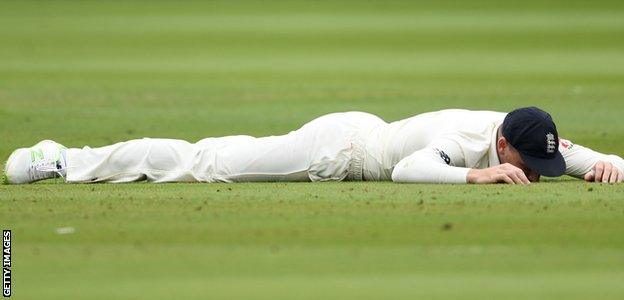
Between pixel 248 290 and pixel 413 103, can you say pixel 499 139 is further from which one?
pixel 413 103

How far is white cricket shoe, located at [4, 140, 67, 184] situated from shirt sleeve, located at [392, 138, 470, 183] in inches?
81.6

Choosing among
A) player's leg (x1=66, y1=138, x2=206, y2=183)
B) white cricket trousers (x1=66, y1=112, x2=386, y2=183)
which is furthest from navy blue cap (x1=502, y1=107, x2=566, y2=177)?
player's leg (x1=66, y1=138, x2=206, y2=183)

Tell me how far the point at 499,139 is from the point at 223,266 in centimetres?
228

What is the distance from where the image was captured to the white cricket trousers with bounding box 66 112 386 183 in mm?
8133

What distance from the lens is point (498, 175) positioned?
7.52m

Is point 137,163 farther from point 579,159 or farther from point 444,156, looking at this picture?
point 579,159

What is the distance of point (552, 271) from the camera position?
5730 mm

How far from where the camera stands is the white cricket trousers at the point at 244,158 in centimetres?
813

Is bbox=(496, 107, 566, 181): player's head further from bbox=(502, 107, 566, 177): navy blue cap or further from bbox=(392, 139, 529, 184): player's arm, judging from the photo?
bbox=(392, 139, 529, 184): player's arm

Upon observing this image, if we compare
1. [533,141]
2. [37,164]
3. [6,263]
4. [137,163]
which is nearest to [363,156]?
[533,141]

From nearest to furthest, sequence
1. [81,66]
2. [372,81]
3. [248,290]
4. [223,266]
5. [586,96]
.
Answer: [248,290] < [223,266] < [586,96] < [372,81] < [81,66]

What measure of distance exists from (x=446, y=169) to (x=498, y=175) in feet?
0.96

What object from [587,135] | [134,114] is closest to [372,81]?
[134,114]

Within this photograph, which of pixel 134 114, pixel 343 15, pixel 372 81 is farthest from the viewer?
pixel 343 15
